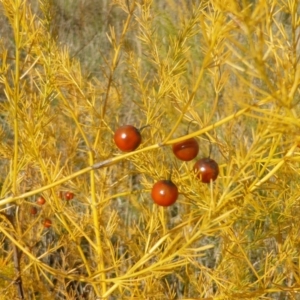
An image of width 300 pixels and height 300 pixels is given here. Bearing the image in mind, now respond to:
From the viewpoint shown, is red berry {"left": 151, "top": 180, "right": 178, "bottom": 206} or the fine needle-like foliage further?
red berry {"left": 151, "top": 180, "right": 178, "bottom": 206}

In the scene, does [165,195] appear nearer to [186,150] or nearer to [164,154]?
[186,150]

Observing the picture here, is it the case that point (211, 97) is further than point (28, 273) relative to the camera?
Yes

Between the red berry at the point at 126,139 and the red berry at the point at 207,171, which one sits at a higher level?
the red berry at the point at 126,139

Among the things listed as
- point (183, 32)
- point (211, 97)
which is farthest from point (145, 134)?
point (211, 97)

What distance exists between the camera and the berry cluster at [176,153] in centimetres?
70

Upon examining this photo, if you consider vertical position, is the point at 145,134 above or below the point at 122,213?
above

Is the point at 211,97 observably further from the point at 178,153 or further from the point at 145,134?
the point at 178,153

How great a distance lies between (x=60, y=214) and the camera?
0.88 metres

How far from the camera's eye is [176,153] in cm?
74

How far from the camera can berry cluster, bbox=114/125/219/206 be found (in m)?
0.70

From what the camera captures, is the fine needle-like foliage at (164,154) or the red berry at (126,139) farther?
the red berry at (126,139)

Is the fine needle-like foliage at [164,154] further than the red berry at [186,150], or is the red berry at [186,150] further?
the red berry at [186,150]

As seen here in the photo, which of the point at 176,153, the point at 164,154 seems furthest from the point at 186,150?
the point at 164,154

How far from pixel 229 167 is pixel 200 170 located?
5 cm
